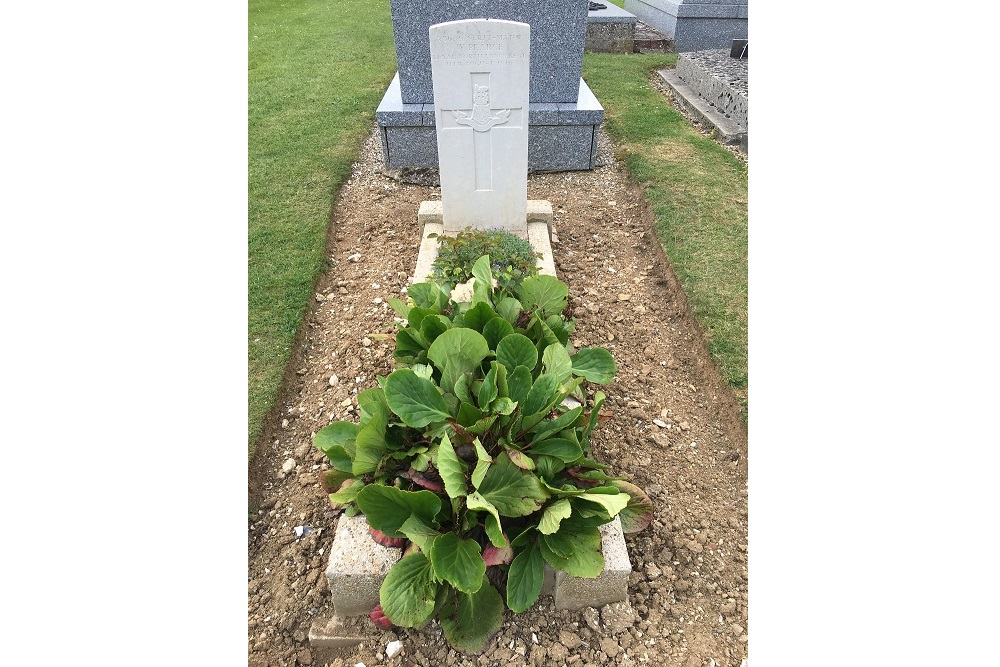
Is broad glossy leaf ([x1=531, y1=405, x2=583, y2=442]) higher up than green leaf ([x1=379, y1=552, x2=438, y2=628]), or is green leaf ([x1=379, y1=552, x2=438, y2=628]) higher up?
broad glossy leaf ([x1=531, y1=405, x2=583, y2=442])

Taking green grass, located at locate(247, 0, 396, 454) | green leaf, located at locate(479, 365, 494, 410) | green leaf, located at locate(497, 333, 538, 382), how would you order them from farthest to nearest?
green grass, located at locate(247, 0, 396, 454)
green leaf, located at locate(497, 333, 538, 382)
green leaf, located at locate(479, 365, 494, 410)

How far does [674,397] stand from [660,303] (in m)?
0.93

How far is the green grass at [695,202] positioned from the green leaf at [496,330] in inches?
55.2

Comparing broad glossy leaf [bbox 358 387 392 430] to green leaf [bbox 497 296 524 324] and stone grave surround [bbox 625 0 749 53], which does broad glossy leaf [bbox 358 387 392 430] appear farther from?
stone grave surround [bbox 625 0 749 53]

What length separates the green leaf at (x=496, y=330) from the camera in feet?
8.14

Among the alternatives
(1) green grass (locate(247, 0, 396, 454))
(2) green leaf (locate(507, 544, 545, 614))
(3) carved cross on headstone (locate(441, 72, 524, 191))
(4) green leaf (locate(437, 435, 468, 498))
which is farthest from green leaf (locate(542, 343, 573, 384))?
(3) carved cross on headstone (locate(441, 72, 524, 191))

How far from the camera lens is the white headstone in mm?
3533

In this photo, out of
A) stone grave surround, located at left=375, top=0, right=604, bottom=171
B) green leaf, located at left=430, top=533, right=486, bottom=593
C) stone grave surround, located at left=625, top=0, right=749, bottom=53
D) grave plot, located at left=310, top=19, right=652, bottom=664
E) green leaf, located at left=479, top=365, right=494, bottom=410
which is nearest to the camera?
green leaf, located at left=430, top=533, right=486, bottom=593

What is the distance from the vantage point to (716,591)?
2283 mm

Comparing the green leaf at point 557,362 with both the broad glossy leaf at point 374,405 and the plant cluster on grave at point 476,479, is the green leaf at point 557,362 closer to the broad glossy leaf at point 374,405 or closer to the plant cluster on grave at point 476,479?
the plant cluster on grave at point 476,479

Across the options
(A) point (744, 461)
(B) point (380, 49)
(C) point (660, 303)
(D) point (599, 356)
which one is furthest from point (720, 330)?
(B) point (380, 49)

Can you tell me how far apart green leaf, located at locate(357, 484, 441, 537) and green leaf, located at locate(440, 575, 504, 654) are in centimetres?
29

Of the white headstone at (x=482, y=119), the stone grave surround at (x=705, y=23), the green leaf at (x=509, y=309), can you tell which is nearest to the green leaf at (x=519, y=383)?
the green leaf at (x=509, y=309)

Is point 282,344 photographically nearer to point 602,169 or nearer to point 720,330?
point 720,330
